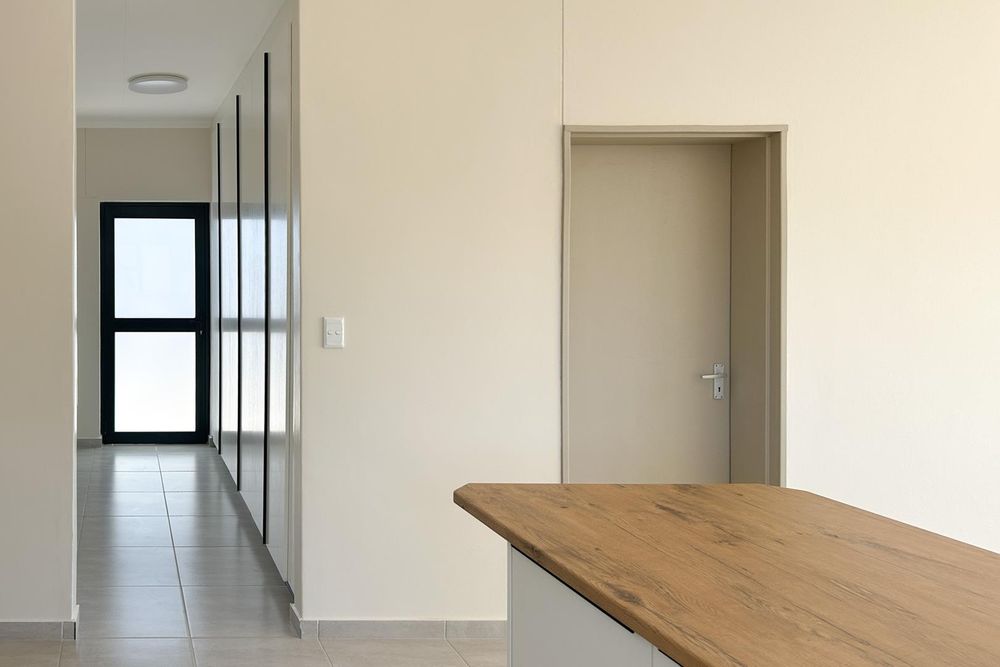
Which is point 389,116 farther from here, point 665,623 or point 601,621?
point 665,623

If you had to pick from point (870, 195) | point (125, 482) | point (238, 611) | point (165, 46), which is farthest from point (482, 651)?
point (125, 482)

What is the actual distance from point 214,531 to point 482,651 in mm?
2632

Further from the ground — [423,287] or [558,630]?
[423,287]

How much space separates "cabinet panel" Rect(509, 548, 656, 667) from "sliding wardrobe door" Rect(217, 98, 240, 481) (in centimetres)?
488

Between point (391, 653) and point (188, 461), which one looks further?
point (188, 461)

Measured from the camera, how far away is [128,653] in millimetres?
3932

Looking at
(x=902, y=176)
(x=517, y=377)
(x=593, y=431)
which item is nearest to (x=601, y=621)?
(x=517, y=377)

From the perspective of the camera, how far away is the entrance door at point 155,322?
367 inches

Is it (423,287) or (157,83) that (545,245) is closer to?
(423,287)

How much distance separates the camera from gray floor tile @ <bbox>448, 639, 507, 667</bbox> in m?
3.83

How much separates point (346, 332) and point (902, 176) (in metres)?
2.28

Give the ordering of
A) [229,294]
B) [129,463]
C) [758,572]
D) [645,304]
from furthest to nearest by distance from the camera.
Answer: [129,463], [229,294], [645,304], [758,572]

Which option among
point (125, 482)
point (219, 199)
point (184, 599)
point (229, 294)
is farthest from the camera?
point (219, 199)

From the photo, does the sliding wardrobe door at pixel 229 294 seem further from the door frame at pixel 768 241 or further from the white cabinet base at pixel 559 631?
the white cabinet base at pixel 559 631
